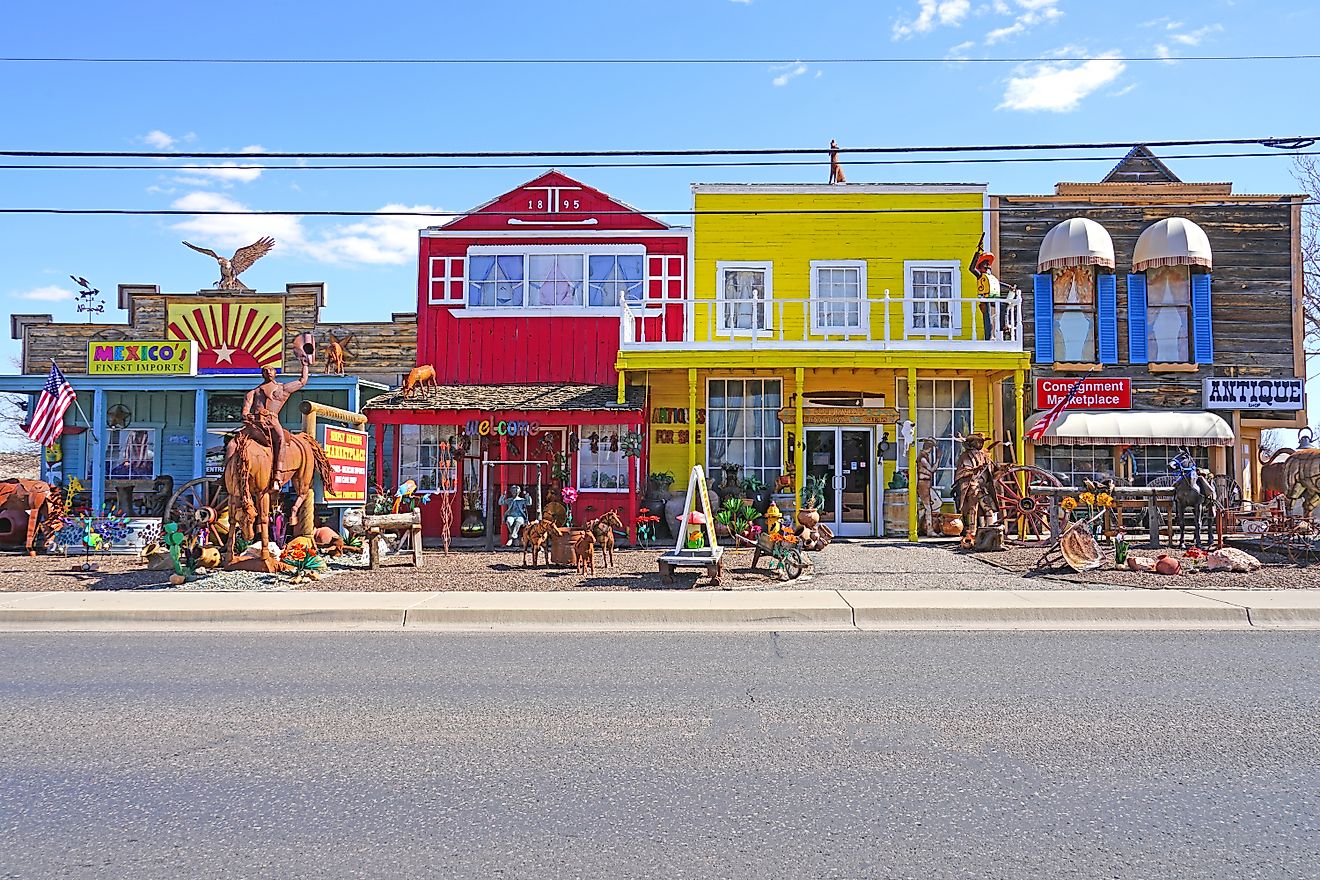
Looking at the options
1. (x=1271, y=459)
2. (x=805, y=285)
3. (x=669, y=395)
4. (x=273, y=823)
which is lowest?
(x=273, y=823)

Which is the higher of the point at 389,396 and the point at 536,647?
the point at 389,396

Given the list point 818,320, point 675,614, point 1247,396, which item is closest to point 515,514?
point 818,320

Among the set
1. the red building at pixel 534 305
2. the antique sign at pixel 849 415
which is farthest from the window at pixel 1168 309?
the red building at pixel 534 305

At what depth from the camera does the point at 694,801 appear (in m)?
4.41

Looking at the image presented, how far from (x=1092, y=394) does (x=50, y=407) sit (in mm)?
19139

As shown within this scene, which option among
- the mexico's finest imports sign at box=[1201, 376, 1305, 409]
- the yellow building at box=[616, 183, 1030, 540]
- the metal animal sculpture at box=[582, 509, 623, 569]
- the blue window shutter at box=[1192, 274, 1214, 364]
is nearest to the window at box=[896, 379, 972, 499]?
the yellow building at box=[616, 183, 1030, 540]

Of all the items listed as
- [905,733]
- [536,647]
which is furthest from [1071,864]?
[536,647]

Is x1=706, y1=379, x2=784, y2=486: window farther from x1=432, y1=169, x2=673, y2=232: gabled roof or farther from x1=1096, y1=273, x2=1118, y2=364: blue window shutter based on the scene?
x1=1096, y1=273, x2=1118, y2=364: blue window shutter

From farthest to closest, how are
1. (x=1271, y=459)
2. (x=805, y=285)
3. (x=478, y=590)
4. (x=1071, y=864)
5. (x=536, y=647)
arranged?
(x=805, y=285), (x=1271, y=459), (x=478, y=590), (x=536, y=647), (x=1071, y=864)

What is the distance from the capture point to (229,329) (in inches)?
821

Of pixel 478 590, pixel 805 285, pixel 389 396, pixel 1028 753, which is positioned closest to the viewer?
pixel 1028 753

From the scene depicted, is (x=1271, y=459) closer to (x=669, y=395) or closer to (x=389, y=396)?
(x=669, y=395)

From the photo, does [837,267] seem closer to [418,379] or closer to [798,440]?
[798,440]

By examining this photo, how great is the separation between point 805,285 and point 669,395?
3613 mm
